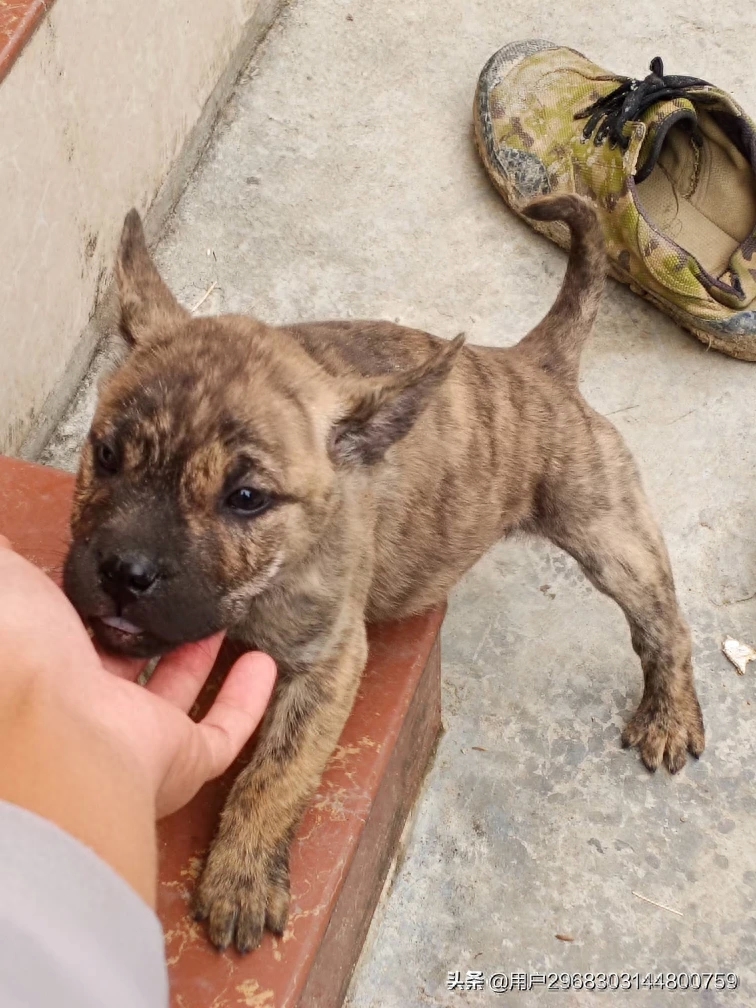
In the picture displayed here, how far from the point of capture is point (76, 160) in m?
4.57

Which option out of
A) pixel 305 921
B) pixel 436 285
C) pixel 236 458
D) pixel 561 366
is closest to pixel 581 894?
pixel 305 921

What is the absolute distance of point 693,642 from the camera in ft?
14.8

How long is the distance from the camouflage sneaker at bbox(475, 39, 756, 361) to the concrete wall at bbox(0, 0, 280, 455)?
1528 mm

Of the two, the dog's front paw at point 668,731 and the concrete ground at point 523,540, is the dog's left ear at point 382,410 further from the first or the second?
the dog's front paw at point 668,731

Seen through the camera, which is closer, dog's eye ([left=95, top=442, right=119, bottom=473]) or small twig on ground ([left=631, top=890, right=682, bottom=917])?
dog's eye ([left=95, top=442, right=119, bottom=473])

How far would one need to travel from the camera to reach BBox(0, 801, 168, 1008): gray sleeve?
1.45 meters

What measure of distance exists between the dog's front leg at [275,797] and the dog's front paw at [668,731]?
138 cm

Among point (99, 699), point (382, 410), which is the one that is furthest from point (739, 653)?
point (99, 699)

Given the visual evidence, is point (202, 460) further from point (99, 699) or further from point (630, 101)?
point (630, 101)

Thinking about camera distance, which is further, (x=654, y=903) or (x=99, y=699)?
(x=654, y=903)

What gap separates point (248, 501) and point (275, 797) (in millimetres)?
776

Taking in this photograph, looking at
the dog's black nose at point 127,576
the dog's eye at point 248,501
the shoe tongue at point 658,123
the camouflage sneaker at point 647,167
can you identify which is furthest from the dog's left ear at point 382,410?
the shoe tongue at point 658,123

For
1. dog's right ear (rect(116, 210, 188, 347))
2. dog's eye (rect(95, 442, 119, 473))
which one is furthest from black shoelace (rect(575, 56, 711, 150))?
dog's eye (rect(95, 442, 119, 473))

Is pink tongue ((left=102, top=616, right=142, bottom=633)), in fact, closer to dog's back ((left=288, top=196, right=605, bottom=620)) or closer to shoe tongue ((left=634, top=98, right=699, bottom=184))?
dog's back ((left=288, top=196, right=605, bottom=620))
